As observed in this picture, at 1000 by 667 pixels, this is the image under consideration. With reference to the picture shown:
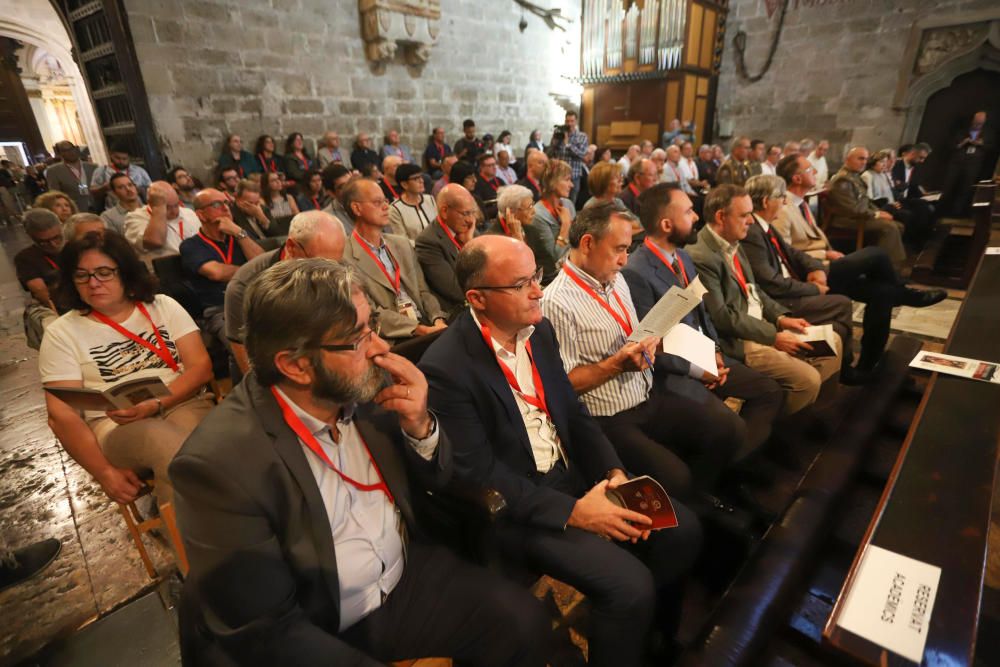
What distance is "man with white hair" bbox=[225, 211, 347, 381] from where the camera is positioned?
2326 millimetres

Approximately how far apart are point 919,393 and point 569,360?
215 cm

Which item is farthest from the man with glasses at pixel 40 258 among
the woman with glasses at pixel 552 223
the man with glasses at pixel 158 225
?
the woman with glasses at pixel 552 223

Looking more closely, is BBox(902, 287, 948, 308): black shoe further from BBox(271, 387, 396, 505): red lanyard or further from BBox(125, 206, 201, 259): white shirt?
BBox(125, 206, 201, 259): white shirt

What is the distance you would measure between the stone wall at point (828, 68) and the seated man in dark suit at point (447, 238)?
34.9 ft

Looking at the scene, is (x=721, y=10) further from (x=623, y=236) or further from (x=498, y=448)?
(x=498, y=448)

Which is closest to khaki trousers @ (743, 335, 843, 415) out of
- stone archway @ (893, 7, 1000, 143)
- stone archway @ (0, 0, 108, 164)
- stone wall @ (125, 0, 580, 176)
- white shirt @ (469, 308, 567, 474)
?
white shirt @ (469, 308, 567, 474)

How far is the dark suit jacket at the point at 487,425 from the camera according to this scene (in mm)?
1480

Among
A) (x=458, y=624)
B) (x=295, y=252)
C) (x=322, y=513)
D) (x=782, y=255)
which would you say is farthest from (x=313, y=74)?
(x=458, y=624)

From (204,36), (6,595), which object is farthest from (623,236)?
(204,36)

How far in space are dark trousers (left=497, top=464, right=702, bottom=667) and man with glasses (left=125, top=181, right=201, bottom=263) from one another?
3.46m

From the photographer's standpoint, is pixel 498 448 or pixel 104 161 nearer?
pixel 498 448

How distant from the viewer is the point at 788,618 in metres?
1.52

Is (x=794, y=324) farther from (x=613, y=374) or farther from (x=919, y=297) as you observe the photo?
(x=919, y=297)

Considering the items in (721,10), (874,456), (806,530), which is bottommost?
(874,456)
